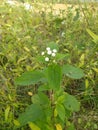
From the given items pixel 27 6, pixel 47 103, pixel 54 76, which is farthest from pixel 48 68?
pixel 27 6

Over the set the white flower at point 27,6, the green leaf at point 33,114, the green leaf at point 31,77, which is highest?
the white flower at point 27,6

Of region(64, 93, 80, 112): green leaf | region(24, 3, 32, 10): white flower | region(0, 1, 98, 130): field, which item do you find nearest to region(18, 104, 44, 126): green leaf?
region(0, 1, 98, 130): field

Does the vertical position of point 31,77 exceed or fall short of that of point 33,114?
it exceeds it

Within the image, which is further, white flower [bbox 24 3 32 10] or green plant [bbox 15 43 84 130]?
white flower [bbox 24 3 32 10]

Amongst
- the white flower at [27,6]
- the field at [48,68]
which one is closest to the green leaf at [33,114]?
the field at [48,68]

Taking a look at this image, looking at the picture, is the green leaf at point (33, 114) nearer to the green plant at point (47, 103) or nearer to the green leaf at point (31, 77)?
the green plant at point (47, 103)

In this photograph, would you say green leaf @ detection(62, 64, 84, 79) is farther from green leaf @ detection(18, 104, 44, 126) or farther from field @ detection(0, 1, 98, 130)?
green leaf @ detection(18, 104, 44, 126)

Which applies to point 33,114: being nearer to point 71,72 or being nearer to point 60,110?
point 60,110

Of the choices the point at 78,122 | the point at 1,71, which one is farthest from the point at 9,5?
the point at 78,122
